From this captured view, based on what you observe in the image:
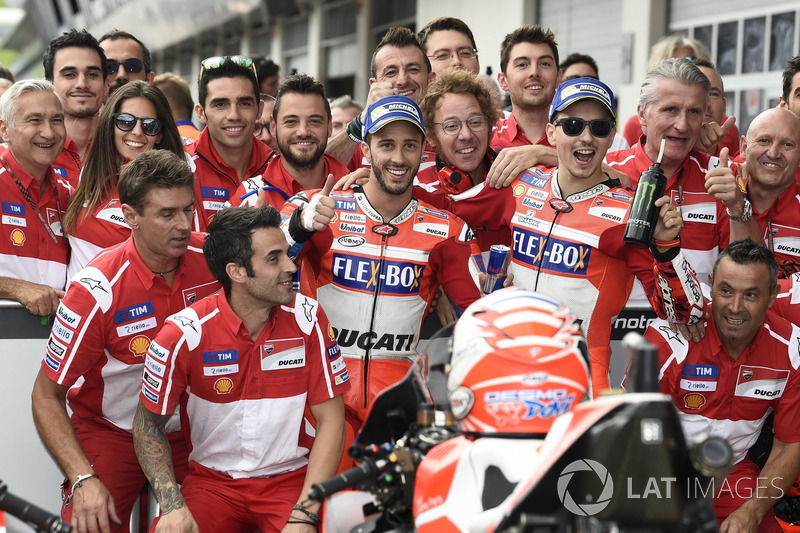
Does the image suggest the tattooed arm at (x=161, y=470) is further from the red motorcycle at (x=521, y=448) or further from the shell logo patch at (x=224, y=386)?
the red motorcycle at (x=521, y=448)

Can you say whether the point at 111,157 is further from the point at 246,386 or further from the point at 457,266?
the point at 457,266

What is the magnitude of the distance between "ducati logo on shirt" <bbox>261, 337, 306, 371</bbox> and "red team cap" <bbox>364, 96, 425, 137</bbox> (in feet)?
3.53

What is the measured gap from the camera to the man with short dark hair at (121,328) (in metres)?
3.78

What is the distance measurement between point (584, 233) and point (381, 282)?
3.05ft

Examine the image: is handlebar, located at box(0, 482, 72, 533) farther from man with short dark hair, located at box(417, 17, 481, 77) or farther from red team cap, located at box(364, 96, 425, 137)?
man with short dark hair, located at box(417, 17, 481, 77)

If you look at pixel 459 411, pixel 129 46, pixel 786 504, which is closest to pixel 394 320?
pixel 459 411

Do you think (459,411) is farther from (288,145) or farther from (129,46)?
(129,46)

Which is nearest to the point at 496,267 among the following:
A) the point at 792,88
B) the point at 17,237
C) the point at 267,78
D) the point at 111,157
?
the point at 111,157

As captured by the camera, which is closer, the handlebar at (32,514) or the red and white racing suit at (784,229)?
the handlebar at (32,514)

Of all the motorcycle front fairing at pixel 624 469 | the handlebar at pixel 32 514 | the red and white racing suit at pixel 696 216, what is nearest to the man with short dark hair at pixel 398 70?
the red and white racing suit at pixel 696 216

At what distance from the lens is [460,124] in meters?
4.56

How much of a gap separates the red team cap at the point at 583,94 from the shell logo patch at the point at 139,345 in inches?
83.2

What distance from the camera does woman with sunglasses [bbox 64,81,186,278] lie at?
4.54m

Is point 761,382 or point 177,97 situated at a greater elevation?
point 177,97
